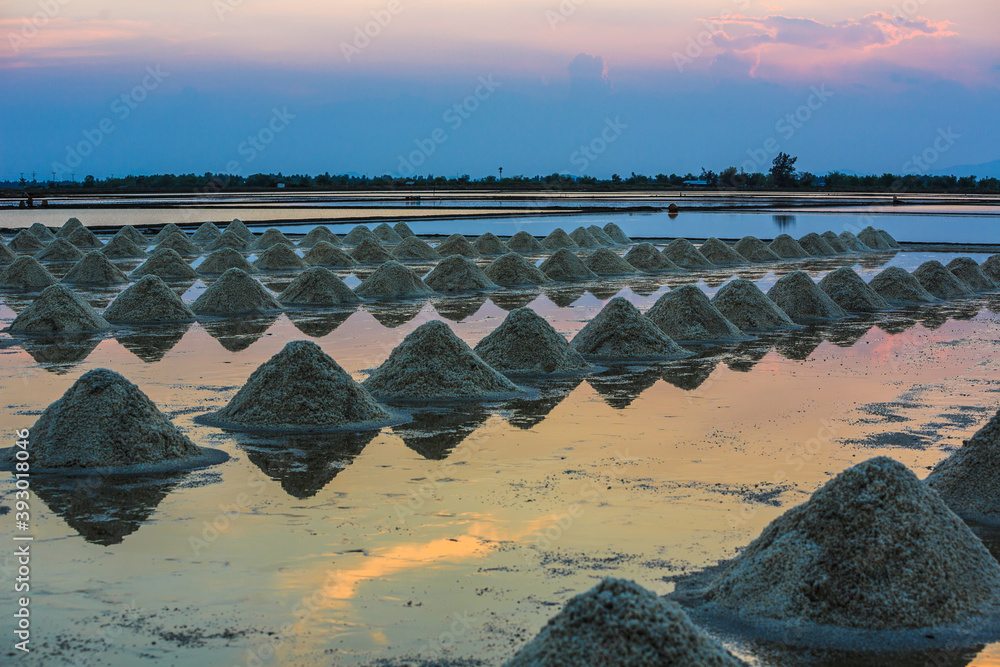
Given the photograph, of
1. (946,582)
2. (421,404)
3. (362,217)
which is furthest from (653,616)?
(362,217)

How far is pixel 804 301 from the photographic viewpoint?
1764cm

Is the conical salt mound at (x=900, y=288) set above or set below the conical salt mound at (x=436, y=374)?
above

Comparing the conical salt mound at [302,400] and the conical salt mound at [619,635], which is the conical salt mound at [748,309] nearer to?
the conical salt mound at [302,400]

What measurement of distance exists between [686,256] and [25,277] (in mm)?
16064

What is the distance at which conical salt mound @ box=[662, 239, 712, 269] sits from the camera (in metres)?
28.6

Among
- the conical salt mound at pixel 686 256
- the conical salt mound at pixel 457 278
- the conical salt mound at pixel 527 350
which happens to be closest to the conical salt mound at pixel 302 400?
the conical salt mound at pixel 527 350

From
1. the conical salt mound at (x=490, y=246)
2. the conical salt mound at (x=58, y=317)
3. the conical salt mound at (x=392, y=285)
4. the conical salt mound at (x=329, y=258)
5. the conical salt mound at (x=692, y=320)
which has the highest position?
the conical salt mound at (x=490, y=246)

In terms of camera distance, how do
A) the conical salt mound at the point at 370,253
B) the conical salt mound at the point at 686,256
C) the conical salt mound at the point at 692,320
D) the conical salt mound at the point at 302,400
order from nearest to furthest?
the conical salt mound at the point at 302,400, the conical salt mound at the point at 692,320, the conical salt mound at the point at 686,256, the conical salt mound at the point at 370,253

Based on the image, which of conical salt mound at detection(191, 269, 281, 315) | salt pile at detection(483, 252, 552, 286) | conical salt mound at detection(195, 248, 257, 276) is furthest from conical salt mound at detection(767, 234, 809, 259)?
conical salt mound at detection(191, 269, 281, 315)

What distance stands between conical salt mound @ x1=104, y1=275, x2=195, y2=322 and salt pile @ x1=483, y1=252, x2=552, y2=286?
780 centimetres

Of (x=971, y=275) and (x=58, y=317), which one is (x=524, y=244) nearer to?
(x=971, y=275)

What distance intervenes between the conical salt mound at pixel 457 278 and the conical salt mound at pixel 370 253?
21.5 feet

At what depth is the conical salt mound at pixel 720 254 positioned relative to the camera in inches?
1158

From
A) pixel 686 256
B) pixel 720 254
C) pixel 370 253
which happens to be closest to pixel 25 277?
pixel 370 253
